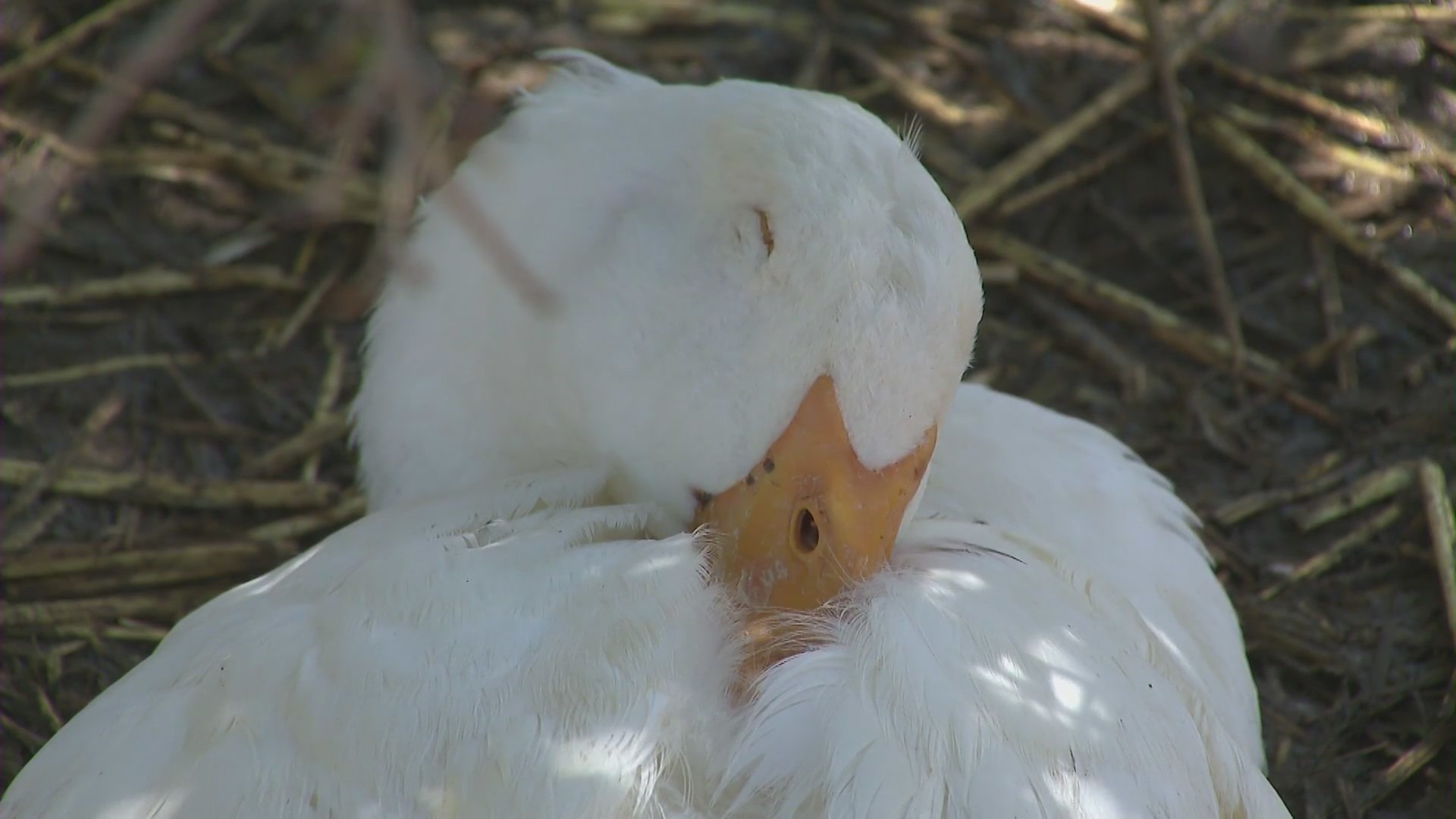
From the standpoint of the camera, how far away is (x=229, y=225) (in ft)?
11.9

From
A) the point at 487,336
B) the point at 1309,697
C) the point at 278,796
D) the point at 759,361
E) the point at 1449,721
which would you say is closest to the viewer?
the point at 278,796

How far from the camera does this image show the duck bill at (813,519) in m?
1.75

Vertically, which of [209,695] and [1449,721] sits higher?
[209,695]

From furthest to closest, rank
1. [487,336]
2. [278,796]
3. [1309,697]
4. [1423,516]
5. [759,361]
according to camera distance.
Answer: [1423,516] → [1309,697] → [487,336] → [759,361] → [278,796]

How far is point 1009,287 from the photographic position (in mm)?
3621

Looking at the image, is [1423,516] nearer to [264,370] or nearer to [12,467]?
[264,370]

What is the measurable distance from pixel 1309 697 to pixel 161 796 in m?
2.13

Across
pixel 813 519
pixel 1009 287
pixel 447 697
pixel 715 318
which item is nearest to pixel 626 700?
pixel 447 697

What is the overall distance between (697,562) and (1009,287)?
2.15m

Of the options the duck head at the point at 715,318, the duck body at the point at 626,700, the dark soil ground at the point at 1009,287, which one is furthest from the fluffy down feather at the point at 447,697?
the dark soil ground at the point at 1009,287

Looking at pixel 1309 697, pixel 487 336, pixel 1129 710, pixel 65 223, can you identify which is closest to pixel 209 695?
pixel 487 336

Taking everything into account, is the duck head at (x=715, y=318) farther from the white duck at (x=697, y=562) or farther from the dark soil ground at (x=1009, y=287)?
the dark soil ground at (x=1009, y=287)

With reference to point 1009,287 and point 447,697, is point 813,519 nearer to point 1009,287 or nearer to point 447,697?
point 447,697

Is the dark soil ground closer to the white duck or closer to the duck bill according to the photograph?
the white duck
